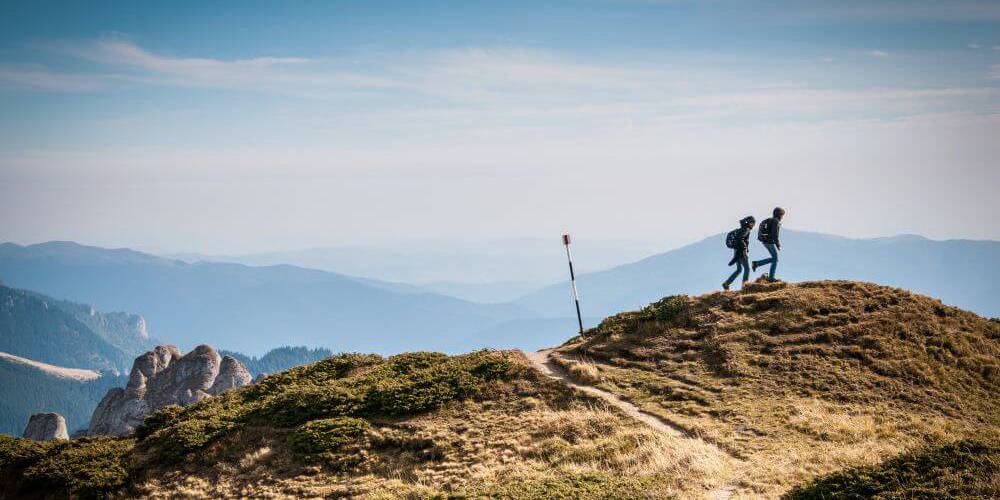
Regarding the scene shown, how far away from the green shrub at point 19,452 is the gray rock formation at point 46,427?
340ft

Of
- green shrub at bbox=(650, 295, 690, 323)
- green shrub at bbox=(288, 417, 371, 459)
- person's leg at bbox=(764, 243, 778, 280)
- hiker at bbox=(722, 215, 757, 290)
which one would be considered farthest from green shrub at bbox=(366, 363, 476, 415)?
person's leg at bbox=(764, 243, 778, 280)

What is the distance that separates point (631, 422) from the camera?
22.2 metres

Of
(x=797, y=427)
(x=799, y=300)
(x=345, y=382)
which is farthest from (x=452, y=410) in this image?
(x=799, y=300)

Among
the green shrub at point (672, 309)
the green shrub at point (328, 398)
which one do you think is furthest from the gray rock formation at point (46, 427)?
the green shrub at point (672, 309)

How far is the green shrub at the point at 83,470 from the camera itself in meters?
22.2

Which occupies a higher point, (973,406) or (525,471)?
(525,471)

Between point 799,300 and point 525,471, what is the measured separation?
60.4 ft

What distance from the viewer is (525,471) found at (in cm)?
1900

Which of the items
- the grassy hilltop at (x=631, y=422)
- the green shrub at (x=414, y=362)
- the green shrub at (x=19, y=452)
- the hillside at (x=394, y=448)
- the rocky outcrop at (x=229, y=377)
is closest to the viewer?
the grassy hilltop at (x=631, y=422)

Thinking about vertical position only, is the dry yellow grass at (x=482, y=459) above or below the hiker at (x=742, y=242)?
below

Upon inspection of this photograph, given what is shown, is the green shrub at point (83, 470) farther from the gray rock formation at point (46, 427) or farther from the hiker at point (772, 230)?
the gray rock formation at point (46, 427)

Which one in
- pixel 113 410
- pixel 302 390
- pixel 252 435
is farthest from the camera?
pixel 113 410

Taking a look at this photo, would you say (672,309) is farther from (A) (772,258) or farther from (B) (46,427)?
(B) (46,427)

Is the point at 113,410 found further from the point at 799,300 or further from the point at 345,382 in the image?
the point at 799,300
